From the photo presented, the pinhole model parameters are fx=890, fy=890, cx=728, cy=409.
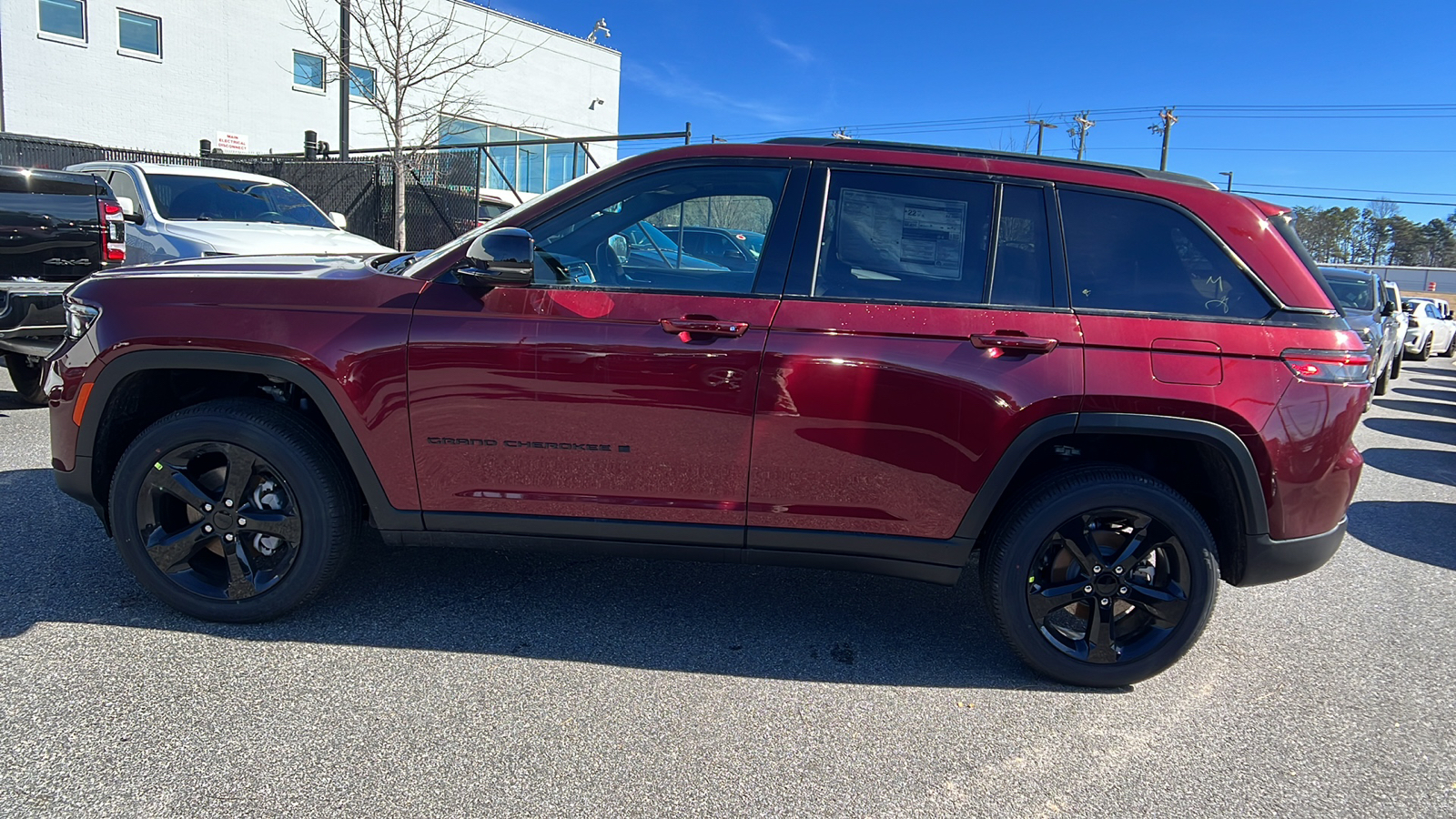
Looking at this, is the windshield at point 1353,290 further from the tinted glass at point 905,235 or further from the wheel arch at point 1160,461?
the tinted glass at point 905,235

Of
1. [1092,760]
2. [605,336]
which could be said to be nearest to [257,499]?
[605,336]

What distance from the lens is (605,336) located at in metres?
3.12

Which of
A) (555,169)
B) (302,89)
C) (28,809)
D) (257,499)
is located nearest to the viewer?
(28,809)

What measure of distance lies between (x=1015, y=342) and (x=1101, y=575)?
3.00ft

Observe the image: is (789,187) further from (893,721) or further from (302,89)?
(302,89)

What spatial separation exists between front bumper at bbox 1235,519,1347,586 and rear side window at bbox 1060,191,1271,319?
0.82 meters

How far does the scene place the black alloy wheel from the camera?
10.8 feet

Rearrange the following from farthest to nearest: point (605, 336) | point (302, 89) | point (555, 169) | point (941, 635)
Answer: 1. point (302, 89)
2. point (555, 169)
3. point (941, 635)
4. point (605, 336)

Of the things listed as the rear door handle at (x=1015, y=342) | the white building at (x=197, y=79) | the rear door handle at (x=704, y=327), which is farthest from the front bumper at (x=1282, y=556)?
the white building at (x=197, y=79)

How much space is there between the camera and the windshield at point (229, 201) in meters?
8.59

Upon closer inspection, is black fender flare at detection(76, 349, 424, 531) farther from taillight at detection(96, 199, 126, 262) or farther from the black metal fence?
the black metal fence

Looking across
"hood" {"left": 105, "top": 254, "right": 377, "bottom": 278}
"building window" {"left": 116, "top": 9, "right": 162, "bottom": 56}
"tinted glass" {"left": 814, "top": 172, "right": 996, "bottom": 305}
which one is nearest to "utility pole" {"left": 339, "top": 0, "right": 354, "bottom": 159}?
"building window" {"left": 116, "top": 9, "right": 162, "bottom": 56}

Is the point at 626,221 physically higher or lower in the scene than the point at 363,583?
higher

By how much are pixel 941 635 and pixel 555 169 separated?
20307 mm
